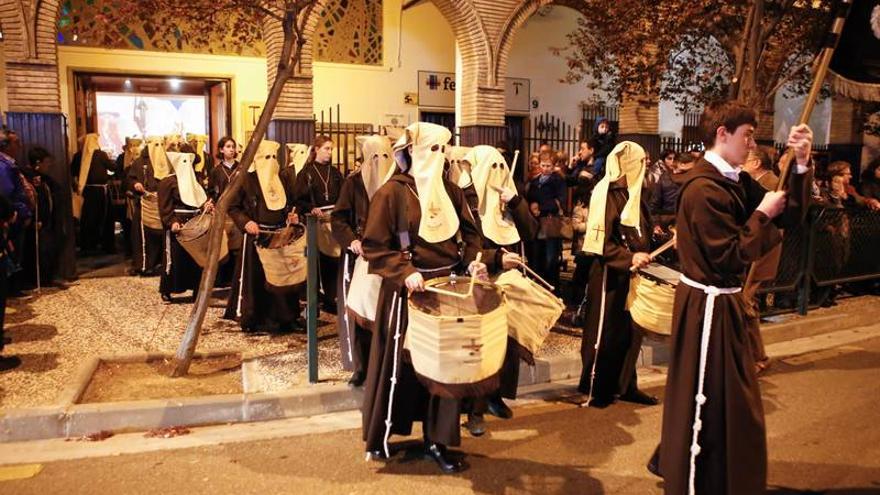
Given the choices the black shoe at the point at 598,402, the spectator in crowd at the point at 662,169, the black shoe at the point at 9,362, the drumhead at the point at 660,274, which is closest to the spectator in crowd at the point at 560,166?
the spectator in crowd at the point at 662,169

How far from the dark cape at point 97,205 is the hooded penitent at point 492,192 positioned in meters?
9.19

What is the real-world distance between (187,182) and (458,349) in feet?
21.5

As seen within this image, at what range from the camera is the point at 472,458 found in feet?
16.9

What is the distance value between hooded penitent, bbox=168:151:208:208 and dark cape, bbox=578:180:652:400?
5584mm

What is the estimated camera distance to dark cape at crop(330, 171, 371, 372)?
638 cm

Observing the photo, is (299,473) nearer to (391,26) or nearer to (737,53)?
(737,53)

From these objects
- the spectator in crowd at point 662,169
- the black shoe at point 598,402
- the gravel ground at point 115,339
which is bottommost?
the black shoe at point 598,402

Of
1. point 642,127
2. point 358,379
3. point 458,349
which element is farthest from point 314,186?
point 642,127

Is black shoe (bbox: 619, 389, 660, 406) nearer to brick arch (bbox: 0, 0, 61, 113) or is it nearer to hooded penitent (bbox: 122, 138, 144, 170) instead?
brick arch (bbox: 0, 0, 61, 113)

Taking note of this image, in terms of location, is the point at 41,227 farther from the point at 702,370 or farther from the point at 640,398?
Answer: the point at 702,370

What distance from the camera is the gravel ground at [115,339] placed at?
21.7 feet

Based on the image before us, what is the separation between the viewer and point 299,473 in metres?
4.93

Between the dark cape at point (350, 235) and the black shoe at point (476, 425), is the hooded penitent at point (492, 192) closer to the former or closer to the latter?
the dark cape at point (350, 235)

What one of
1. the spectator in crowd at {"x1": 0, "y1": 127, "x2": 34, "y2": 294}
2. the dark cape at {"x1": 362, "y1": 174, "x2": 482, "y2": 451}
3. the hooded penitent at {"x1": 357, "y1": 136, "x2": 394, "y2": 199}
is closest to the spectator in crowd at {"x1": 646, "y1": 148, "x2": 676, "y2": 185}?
the hooded penitent at {"x1": 357, "y1": 136, "x2": 394, "y2": 199}
